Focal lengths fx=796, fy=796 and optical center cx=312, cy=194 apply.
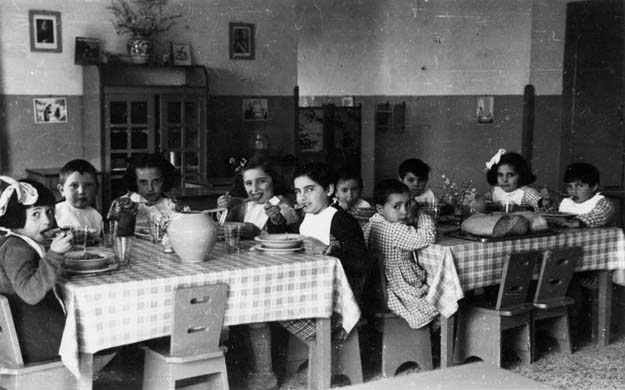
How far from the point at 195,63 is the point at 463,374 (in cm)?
557

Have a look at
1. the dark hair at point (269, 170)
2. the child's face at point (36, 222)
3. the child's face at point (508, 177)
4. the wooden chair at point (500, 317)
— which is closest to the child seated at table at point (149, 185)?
the dark hair at point (269, 170)

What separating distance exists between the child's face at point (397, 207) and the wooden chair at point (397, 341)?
0.25 m

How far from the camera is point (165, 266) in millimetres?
3268

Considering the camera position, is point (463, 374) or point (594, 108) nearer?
point (463, 374)

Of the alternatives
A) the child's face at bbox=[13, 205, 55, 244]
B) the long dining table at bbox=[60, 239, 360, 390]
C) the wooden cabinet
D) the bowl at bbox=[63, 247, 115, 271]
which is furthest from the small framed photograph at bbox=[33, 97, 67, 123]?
the child's face at bbox=[13, 205, 55, 244]

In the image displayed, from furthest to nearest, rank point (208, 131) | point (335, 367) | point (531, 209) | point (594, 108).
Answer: point (594, 108)
point (208, 131)
point (531, 209)
point (335, 367)

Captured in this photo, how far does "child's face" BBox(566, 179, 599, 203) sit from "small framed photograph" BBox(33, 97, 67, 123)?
415cm

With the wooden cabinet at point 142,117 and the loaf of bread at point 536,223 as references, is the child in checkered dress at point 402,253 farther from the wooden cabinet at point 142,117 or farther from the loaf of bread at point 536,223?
the wooden cabinet at point 142,117

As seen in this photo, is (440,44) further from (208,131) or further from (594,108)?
(208,131)

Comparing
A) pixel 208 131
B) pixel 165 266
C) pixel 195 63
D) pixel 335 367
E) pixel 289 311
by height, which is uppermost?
pixel 195 63

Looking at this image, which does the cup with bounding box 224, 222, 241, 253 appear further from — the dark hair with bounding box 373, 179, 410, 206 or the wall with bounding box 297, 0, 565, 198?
the wall with bounding box 297, 0, 565, 198

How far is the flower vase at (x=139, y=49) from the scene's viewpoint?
674 centimetres

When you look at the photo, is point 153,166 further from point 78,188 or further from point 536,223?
point 536,223

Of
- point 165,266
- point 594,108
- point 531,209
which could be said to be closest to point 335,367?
point 165,266
